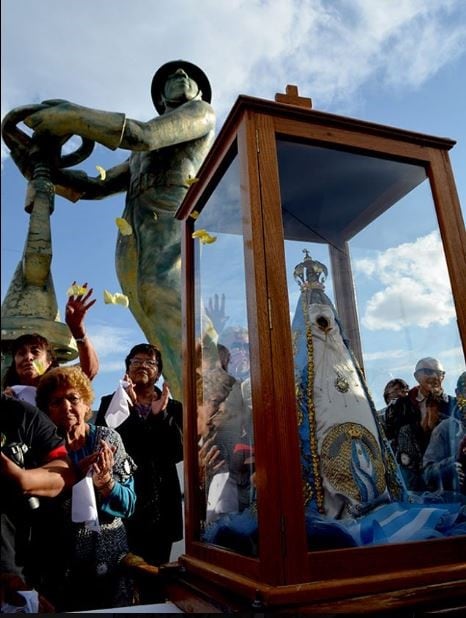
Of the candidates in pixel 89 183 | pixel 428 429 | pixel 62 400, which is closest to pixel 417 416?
pixel 428 429

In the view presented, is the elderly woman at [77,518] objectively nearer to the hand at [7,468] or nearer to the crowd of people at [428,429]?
the hand at [7,468]

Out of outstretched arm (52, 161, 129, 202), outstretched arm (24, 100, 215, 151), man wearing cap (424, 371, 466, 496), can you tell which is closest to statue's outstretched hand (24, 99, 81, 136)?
outstretched arm (24, 100, 215, 151)

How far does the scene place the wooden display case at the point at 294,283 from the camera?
2.41ft

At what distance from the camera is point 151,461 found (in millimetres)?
1564

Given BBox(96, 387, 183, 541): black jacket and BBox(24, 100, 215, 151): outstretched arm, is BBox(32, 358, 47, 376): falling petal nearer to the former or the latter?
BBox(96, 387, 183, 541): black jacket

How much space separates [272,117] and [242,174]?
125 mm

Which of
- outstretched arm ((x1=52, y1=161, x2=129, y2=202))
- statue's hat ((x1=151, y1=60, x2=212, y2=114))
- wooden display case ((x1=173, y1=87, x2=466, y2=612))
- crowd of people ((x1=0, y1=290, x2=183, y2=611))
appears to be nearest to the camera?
wooden display case ((x1=173, y1=87, x2=466, y2=612))

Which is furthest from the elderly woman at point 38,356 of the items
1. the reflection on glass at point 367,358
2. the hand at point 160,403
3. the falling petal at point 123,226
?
the reflection on glass at point 367,358

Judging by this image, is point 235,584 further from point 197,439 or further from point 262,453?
point 197,439

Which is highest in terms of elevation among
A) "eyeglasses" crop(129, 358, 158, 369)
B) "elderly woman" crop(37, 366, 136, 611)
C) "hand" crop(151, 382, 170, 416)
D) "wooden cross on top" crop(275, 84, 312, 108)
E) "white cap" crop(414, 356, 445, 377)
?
"wooden cross on top" crop(275, 84, 312, 108)

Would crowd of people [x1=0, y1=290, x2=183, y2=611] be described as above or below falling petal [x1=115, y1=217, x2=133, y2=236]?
below

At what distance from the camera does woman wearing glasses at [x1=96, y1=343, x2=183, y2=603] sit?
1.51m

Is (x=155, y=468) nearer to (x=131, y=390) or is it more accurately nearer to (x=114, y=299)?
(x=131, y=390)

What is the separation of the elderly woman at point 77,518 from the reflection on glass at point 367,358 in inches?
23.7
